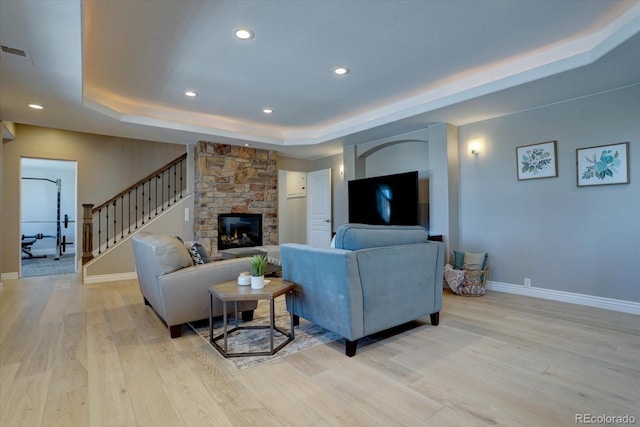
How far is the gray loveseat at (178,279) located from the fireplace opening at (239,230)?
10.2 feet

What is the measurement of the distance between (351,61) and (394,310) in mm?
2606

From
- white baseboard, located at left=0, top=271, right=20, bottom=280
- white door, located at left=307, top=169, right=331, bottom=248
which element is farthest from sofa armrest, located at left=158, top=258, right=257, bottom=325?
white baseboard, located at left=0, top=271, right=20, bottom=280

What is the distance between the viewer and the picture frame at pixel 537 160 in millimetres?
3898

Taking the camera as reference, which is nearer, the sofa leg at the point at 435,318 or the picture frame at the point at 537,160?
the sofa leg at the point at 435,318

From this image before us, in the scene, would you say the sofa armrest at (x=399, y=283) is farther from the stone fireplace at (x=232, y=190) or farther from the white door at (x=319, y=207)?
the stone fireplace at (x=232, y=190)

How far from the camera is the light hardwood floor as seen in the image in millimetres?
1636

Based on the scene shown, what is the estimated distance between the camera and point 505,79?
11.2 ft

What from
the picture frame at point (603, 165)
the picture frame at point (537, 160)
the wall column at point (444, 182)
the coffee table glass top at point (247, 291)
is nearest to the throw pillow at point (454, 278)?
the wall column at point (444, 182)

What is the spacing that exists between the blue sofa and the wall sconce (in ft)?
7.82

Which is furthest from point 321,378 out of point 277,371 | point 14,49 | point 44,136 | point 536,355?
point 44,136

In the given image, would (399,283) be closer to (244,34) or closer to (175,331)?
(175,331)

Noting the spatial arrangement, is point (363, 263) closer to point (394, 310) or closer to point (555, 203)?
point (394, 310)

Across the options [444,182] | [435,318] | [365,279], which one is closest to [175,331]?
[365,279]

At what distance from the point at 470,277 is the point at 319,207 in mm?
3814
